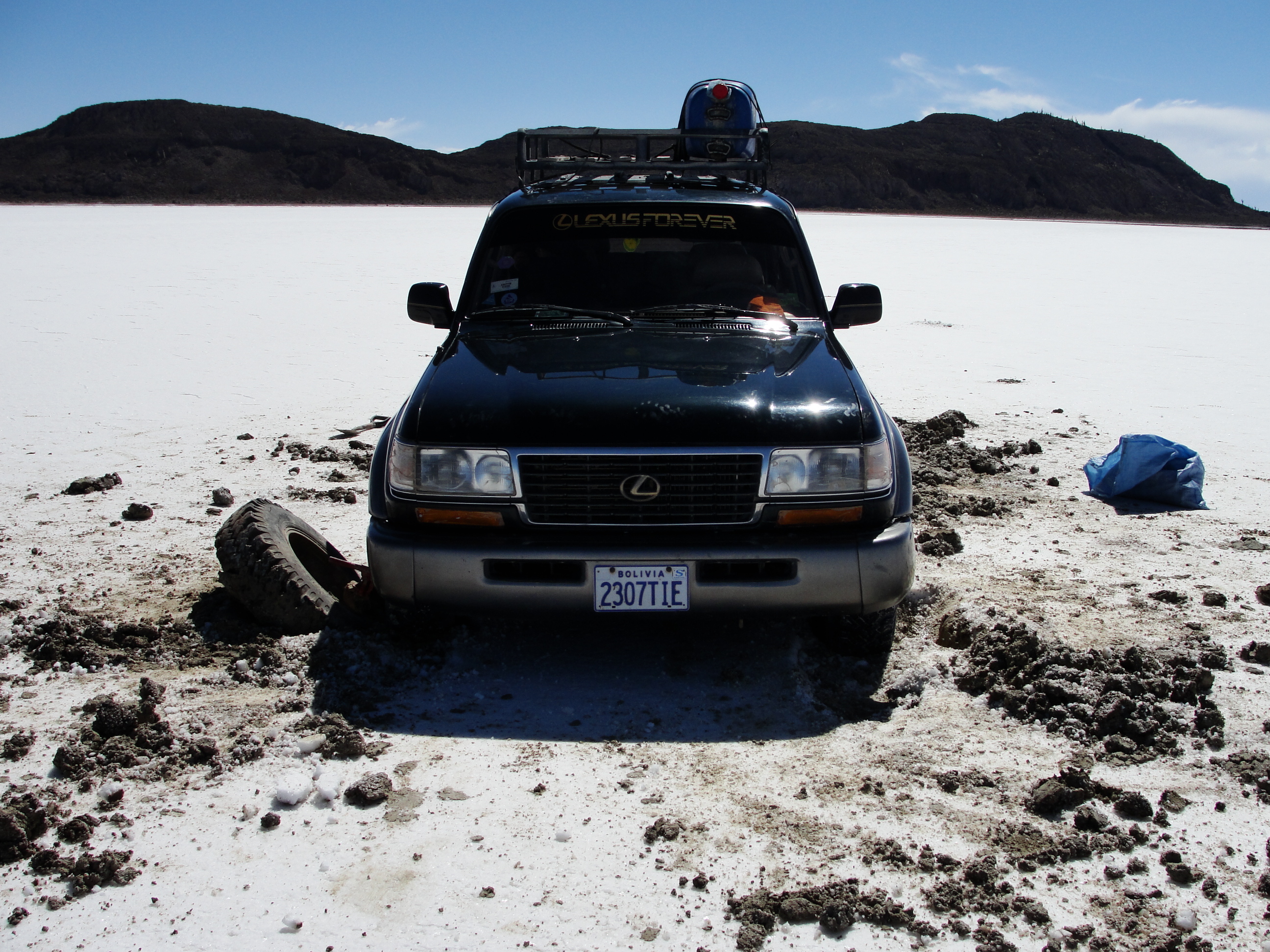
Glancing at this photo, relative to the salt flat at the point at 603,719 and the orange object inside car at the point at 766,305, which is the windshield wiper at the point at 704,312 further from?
the salt flat at the point at 603,719

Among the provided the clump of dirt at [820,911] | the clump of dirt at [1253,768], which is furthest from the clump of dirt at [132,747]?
the clump of dirt at [1253,768]

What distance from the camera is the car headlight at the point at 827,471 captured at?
3.56 m

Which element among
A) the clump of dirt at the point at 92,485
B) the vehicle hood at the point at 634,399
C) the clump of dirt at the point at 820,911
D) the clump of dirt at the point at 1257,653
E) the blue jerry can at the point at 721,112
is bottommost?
the clump of dirt at the point at 820,911

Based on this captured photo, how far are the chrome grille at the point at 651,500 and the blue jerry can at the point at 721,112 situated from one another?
6187 millimetres

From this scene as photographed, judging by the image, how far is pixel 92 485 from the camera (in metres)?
6.28

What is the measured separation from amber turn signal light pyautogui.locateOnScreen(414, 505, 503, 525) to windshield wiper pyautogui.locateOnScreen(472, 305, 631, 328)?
4.05ft

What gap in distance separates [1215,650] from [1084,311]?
13111 mm

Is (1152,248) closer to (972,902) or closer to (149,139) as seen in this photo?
(972,902)

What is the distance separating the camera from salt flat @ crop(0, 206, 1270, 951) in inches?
103

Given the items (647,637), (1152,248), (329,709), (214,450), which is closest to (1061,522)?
(647,637)

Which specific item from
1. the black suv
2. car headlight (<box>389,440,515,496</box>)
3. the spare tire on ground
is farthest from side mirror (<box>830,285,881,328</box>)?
the spare tire on ground

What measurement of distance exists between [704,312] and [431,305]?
128cm

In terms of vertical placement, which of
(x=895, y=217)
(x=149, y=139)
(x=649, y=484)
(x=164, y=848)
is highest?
(x=149, y=139)

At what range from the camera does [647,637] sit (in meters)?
4.27
